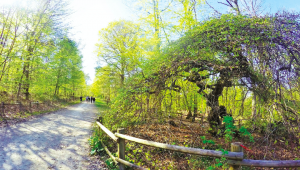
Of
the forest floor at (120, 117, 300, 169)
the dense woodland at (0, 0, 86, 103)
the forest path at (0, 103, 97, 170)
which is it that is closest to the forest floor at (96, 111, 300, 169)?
the forest floor at (120, 117, 300, 169)

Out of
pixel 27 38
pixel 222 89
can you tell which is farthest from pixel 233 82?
pixel 27 38

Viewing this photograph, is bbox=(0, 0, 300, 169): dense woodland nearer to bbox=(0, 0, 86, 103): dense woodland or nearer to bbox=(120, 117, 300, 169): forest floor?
bbox=(120, 117, 300, 169): forest floor

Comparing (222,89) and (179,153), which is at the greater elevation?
(222,89)

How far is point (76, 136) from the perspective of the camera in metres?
7.21

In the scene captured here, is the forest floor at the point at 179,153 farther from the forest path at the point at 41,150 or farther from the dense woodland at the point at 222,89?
the forest path at the point at 41,150

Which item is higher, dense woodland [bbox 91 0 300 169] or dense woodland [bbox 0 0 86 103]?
dense woodland [bbox 0 0 86 103]

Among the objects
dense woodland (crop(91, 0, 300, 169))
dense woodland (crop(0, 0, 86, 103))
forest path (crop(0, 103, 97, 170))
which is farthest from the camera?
dense woodland (crop(0, 0, 86, 103))

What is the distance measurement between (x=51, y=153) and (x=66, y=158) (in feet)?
2.25

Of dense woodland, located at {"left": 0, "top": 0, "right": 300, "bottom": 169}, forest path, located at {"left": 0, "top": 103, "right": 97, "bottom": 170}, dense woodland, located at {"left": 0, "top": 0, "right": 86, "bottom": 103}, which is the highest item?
dense woodland, located at {"left": 0, "top": 0, "right": 86, "bottom": 103}

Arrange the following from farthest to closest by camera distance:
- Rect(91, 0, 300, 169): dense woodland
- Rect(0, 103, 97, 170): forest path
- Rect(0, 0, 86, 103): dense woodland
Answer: Rect(0, 0, 86, 103): dense woodland
Rect(0, 103, 97, 170): forest path
Rect(91, 0, 300, 169): dense woodland

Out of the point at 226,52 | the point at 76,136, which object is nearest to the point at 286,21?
the point at 226,52

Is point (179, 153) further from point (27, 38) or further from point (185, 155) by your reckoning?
point (27, 38)

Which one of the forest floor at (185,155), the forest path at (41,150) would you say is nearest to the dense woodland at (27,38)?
the forest path at (41,150)

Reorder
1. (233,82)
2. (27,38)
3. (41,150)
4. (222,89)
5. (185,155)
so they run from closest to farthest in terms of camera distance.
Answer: (233,82) < (41,150) < (185,155) < (222,89) < (27,38)
